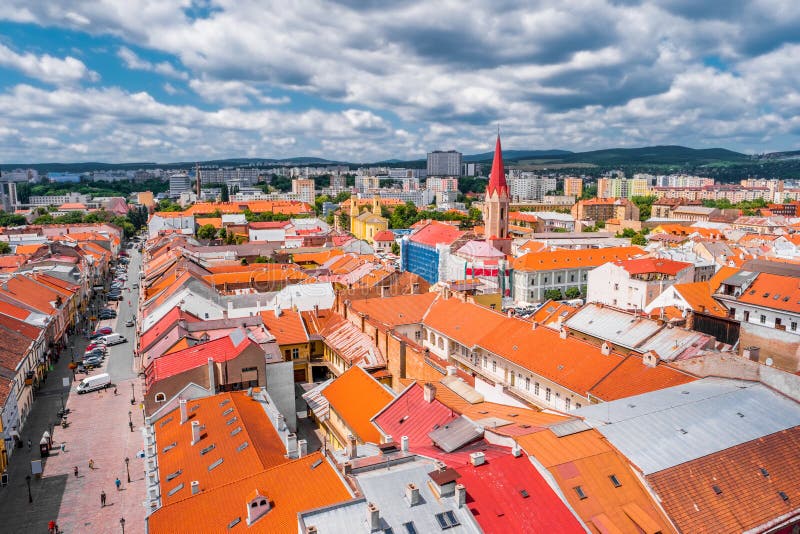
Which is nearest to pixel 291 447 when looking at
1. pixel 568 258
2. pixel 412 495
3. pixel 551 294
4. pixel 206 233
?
A: pixel 412 495

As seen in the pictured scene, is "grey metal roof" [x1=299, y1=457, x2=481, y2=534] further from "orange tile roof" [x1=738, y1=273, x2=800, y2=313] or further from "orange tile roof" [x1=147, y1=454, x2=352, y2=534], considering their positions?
"orange tile roof" [x1=738, y1=273, x2=800, y2=313]

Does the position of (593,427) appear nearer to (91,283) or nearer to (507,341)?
(507,341)

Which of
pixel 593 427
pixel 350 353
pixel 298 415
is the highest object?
pixel 593 427

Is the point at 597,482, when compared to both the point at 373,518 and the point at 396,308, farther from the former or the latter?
the point at 396,308

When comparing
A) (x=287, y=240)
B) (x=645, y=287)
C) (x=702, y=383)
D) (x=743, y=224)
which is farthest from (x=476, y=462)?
(x=743, y=224)

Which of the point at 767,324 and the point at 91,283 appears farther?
the point at 91,283

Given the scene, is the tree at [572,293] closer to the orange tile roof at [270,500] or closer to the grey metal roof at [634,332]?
the grey metal roof at [634,332]
